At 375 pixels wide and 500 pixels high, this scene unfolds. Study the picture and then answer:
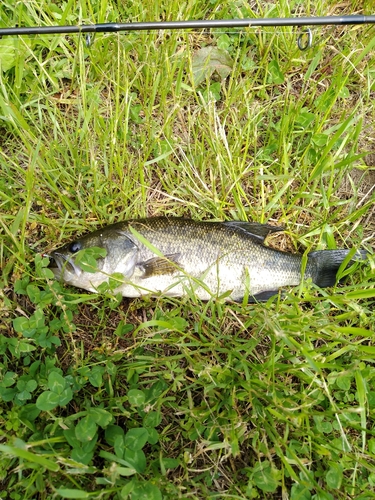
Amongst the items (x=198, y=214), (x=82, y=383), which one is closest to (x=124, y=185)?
(x=198, y=214)

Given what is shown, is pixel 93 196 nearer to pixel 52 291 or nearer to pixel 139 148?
pixel 139 148

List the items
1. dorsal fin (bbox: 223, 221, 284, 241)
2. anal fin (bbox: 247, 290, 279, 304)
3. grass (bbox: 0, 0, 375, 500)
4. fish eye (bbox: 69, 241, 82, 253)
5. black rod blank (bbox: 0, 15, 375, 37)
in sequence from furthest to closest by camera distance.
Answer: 1. dorsal fin (bbox: 223, 221, 284, 241)
2. anal fin (bbox: 247, 290, 279, 304)
3. fish eye (bbox: 69, 241, 82, 253)
4. black rod blank (bbox: 0, 15, 375, 37)
5. grass (bbox: 0, 0, 375, 500)

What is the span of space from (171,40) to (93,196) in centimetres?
145

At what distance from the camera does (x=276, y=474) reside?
2.34 meters

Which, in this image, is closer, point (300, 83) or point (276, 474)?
point (276, 474)

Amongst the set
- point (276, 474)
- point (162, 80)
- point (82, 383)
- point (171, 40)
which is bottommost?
point (276, 474)

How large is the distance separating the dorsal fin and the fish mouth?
1.15 meters

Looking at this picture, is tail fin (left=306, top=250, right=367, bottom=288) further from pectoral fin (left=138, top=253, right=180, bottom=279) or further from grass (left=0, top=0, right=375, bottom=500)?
pectoral fin (left=138, top=253, right=180, bottom=279)

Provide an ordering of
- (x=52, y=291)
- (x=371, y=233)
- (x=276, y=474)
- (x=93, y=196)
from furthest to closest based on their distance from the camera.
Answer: (x=371, y=233) → (x=93, y=196) → (x=52, y=291) → (x=276, y=474)

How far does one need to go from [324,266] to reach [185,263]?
107cm

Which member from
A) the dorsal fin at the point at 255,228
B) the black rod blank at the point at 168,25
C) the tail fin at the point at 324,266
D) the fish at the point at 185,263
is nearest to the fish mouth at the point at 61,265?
the fish at the point at 185,263

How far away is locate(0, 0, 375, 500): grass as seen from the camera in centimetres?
243

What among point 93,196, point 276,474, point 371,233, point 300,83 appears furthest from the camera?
point 300,83

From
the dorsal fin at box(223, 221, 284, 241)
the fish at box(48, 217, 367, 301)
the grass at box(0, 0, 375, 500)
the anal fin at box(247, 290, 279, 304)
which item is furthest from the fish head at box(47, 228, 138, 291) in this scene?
the anal fin at box(247, 290, 279, 304)
